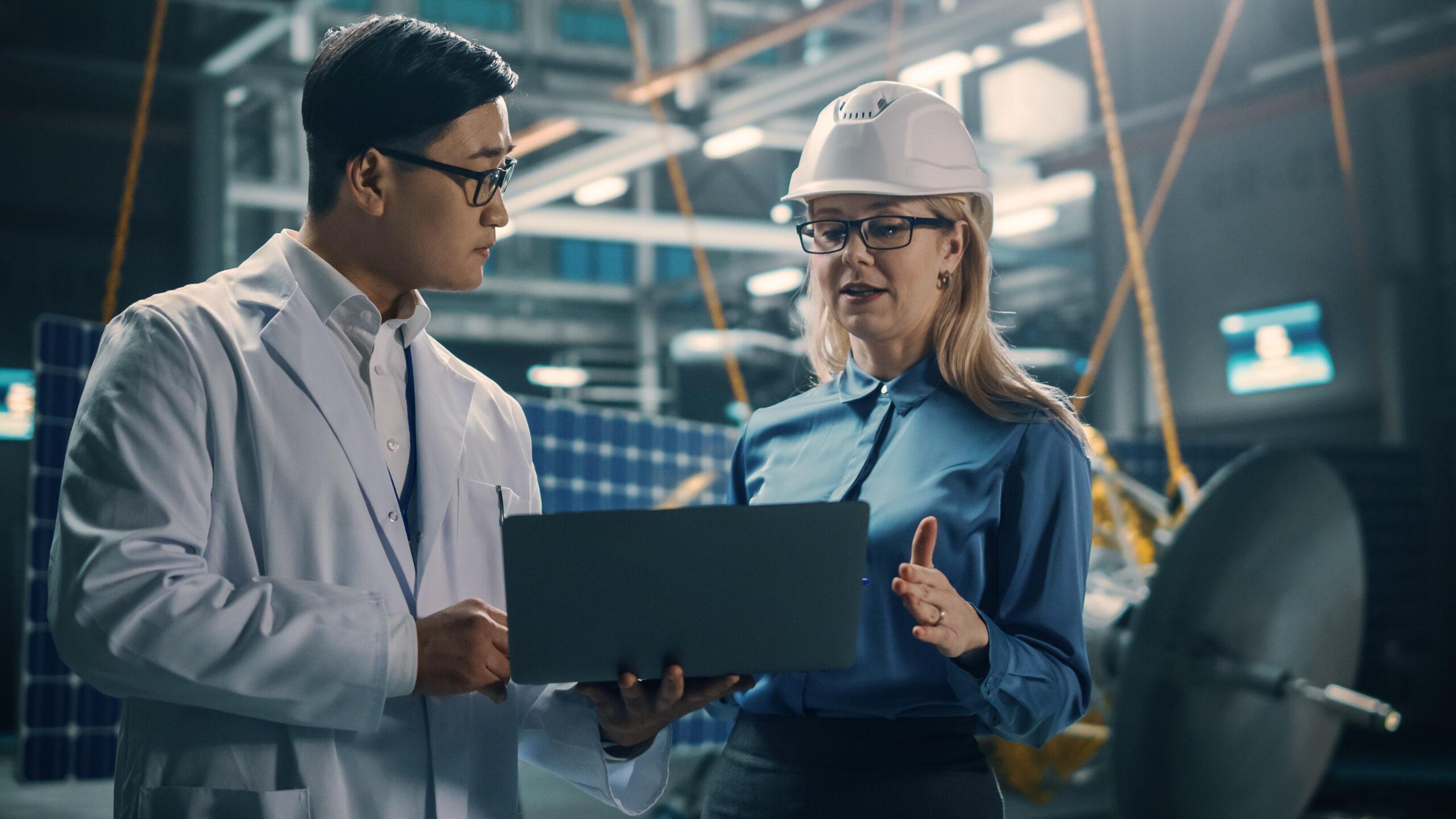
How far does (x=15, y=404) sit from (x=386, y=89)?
967 centimetres

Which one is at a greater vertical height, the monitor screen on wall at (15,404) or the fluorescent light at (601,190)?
the fluorescent light at (601,190)

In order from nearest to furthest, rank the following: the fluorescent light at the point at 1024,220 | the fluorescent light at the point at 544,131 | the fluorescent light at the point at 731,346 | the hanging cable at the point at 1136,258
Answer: the hanging cable at the point at 1136,258 < the fluorescent light at the point at 544,131 < the fluorescent light at the point at 731,346 < the fluorescent light at the point at 1024,220

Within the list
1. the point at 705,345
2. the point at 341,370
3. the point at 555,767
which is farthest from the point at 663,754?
the point at 705,345

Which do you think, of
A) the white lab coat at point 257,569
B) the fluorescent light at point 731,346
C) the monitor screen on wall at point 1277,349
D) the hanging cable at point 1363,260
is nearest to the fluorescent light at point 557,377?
the fluorescent light at point 731,346

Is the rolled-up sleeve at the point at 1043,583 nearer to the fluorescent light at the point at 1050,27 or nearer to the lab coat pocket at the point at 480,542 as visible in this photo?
the lab coat pocket at the point at 480,542

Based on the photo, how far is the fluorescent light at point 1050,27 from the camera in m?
7.67

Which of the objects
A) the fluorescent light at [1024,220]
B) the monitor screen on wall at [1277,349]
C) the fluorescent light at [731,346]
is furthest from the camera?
the fluorescent light at [1024,220]

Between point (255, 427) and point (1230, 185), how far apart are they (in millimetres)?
11083

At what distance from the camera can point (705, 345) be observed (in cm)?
1077

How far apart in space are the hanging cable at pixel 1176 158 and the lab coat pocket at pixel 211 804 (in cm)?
336

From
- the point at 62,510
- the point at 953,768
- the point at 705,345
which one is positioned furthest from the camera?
the point at 705,345

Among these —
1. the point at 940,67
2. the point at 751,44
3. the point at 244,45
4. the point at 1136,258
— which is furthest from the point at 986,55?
the point at 244,45

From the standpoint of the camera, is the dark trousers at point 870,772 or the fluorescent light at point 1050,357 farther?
the fluorescent light at point 1050,357

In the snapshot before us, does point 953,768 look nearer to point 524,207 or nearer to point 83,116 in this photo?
point 83,116
